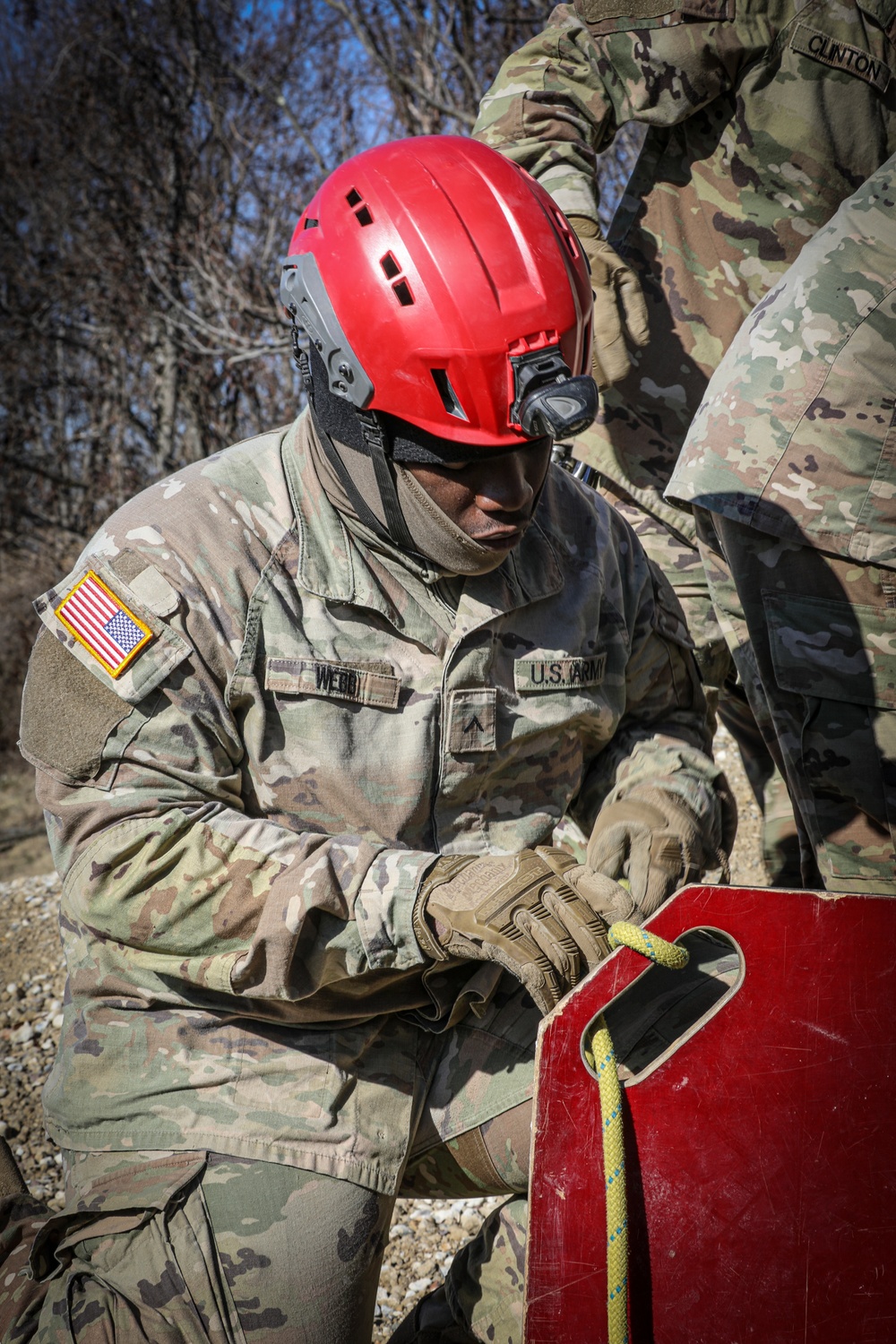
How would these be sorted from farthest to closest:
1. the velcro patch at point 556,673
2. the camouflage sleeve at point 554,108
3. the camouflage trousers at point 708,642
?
the camouflage trousers at point 708,642 → the camouflage sleeve at point 554,108 → the velcro patch at point 556,673

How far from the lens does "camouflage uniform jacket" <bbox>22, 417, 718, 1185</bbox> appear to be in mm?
1628

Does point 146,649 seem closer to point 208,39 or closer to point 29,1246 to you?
point 29,1246

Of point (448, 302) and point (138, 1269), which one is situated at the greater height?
point (448, 302)

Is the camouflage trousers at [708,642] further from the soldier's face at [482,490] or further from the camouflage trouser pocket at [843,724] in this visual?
the soldier's face at [482,490]

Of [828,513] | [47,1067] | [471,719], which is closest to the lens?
[471,719]

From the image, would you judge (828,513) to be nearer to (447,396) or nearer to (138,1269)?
(447,396)

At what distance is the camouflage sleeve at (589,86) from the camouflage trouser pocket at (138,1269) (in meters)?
2.47

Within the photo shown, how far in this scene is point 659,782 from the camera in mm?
2098

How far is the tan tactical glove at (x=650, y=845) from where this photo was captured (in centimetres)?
190

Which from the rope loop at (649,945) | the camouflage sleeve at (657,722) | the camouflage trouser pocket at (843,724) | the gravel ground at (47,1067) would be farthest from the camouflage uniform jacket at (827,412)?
the rope loop at (649,945)

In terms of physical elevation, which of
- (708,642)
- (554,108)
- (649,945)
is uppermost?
(554,108)

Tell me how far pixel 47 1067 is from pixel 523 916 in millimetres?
2491

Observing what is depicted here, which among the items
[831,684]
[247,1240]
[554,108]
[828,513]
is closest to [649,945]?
[247,1240]

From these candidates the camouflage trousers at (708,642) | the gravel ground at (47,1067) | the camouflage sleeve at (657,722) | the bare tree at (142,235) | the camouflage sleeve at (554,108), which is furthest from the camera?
the bare tree at (142,235)
